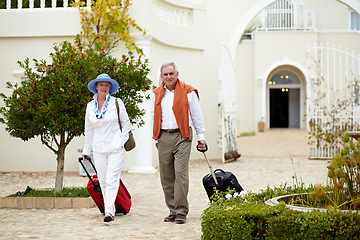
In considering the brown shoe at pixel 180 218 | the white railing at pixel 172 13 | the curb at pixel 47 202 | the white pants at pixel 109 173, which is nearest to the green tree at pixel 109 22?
the white railing at pixel 172 13

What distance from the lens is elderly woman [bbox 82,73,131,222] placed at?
6652mm

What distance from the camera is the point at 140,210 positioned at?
7559 millimetres

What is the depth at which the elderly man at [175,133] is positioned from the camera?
6.52 meters

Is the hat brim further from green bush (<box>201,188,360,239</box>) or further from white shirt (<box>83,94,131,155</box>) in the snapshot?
green bush (<box>201,188,360,239</box>)

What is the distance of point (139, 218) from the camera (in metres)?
6.98

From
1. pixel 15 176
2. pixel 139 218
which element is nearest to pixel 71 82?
pixel 139 218

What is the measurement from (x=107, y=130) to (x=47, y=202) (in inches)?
66.7

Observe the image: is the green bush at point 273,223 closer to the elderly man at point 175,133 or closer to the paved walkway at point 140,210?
the paved walkway at point 140,210

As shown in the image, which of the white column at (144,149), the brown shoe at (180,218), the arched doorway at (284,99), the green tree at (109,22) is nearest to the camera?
the brown shoe at (180,218)

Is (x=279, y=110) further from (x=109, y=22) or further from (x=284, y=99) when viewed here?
(x=109, y=22)

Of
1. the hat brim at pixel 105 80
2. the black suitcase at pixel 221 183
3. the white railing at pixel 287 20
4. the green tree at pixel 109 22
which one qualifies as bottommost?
the black suitcase at pixel 221 183

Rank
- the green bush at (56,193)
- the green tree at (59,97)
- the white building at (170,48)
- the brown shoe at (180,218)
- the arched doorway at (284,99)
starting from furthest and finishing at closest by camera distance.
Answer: the arched doorway at (284,99), the white building at (170,48), the green bush at (56,193), the green tree at (59,97), the brown shoe at (180,218)

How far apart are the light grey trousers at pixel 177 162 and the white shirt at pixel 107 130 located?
0.47 meters

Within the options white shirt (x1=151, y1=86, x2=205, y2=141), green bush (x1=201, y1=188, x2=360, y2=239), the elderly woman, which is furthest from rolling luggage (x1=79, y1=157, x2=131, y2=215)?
green bush (x1=201, y1=188, x2=360, y2=239)
